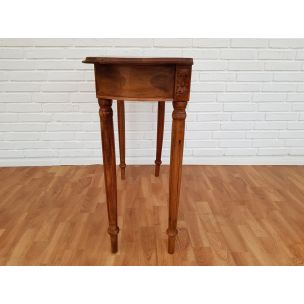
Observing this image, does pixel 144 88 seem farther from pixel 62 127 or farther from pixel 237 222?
pixel 62 127

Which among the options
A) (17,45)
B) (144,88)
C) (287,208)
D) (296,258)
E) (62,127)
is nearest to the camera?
(144,88)

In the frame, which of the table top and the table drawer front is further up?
the table top

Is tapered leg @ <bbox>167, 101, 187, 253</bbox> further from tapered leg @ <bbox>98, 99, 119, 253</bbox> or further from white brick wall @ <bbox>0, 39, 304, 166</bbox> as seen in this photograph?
white brick wall @ <bbox>0, 39, 304, 166</bbox>

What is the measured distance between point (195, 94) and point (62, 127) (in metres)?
0.85

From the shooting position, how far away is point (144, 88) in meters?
1.07

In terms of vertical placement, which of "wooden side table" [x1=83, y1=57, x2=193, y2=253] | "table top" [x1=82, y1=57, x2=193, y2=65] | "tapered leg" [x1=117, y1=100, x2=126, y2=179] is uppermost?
"table top" [x1=82, y1=57, x2=193, y2=65]

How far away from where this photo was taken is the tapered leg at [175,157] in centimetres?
108

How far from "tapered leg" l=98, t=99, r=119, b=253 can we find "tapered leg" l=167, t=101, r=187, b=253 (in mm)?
201

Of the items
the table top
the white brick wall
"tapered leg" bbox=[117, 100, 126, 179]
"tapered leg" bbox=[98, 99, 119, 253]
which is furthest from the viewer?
the white brick wall

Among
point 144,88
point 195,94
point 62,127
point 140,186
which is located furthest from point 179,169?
point 62,127

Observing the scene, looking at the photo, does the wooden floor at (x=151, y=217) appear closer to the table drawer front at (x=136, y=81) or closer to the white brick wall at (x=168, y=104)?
the white brick wall at (x=168, y=104)

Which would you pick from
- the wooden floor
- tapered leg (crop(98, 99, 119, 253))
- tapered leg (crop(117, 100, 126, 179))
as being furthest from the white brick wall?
tapered leg (crop(98, 99, 119, 253))

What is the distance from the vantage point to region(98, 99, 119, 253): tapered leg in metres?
1.12

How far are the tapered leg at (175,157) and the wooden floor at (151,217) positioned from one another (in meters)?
0.11
